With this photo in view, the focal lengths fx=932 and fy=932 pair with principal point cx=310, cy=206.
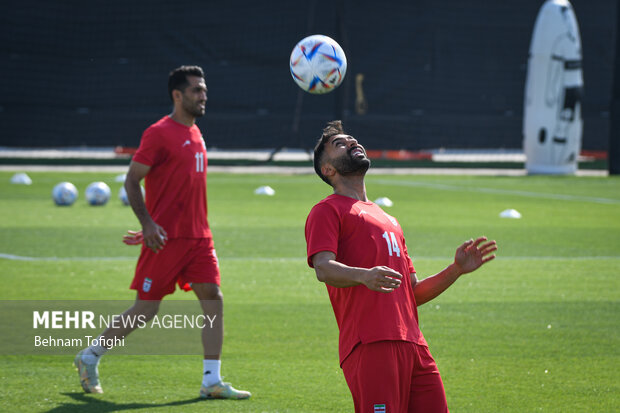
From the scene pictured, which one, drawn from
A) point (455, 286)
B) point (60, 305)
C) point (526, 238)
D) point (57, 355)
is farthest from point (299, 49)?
point (526, 238)

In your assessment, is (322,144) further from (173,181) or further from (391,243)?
(173,181)

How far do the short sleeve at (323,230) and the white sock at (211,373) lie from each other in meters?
2.20

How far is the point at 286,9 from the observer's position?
121ft

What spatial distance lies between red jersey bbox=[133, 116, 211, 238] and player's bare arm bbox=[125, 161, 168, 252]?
2.7 inches

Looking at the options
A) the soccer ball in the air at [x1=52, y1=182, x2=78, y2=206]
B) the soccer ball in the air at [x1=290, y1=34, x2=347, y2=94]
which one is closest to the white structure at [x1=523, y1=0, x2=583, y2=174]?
the soccer ball in the air at [x1=52, y1=182, x2=78, y2=206]

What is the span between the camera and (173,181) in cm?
656

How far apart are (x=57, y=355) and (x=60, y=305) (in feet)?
5.37

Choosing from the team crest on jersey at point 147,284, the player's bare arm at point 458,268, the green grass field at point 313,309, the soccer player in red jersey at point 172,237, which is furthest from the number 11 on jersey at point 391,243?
the team crest on jersey at point 147,284

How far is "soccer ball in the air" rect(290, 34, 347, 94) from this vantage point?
6.61 metres

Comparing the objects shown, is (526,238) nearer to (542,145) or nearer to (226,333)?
(226,333)

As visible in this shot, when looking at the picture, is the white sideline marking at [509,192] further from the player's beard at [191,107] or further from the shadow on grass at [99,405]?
the shadow on grass at [99,405]

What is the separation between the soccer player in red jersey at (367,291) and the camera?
4.09 m

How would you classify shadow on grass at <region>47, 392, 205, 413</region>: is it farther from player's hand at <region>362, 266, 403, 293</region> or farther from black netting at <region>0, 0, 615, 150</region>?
black netting at <region>0, 0, 615, 150</region>

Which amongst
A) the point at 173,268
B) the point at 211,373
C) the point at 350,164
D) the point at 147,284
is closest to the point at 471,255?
the point at 350,164
